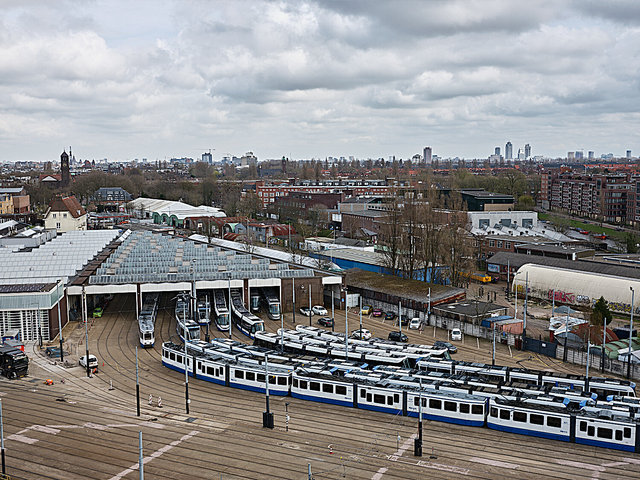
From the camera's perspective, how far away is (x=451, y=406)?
72.1 ft

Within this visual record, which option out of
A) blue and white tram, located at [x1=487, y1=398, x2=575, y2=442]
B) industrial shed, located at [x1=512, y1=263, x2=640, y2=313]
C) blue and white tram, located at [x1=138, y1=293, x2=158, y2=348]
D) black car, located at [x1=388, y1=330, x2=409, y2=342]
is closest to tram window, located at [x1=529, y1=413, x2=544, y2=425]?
blue and white tram, located at [x1=487, y1=398, x2=575, y2=442]

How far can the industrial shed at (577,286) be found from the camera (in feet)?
131

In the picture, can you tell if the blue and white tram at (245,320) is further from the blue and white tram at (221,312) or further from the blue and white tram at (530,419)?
the blue and white tram at (530,419)

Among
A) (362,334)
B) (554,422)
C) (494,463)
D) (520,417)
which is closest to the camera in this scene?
(494,463)

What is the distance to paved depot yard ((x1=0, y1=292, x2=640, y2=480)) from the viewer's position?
18062mm

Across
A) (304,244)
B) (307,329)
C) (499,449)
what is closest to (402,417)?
(499,449)

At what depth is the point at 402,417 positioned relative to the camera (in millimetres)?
22656

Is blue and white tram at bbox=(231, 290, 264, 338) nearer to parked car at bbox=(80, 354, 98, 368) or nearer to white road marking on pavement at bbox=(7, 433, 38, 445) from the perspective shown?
parked car at bbox=(80, 354, 98, 368)

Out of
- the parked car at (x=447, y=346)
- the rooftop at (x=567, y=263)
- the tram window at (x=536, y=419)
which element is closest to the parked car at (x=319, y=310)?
the parked car at (x=447, y=346)

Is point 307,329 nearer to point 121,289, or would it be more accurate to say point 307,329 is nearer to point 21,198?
point 121,289

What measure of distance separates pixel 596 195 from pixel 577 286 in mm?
60835

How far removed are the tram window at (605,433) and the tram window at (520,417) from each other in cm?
234

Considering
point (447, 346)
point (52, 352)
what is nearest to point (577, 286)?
point (447, 346)

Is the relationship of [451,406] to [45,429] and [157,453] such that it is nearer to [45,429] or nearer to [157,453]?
[157,453]
